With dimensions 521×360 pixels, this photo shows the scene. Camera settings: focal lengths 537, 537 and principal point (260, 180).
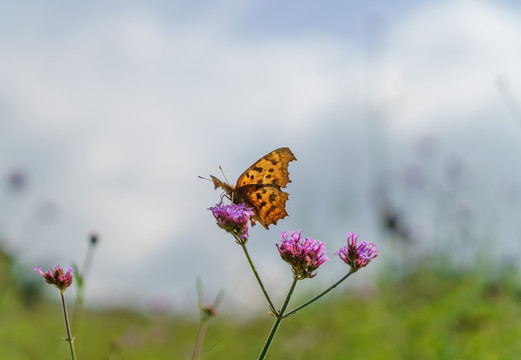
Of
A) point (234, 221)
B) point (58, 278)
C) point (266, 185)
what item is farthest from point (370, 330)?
point (58, 278)

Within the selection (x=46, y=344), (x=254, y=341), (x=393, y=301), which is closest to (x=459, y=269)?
(x=393, y=301)

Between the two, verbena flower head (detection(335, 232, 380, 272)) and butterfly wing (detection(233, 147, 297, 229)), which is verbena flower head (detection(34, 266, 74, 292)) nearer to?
butterfly wing (detection(233, 147, 297, 229))

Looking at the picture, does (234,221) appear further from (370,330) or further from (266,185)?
(370,330)

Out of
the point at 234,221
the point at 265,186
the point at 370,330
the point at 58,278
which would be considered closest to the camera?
the point at 58,278

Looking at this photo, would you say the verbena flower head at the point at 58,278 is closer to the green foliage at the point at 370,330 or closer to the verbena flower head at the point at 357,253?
the green foliage at the point at 370,330

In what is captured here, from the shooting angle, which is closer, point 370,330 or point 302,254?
point 302,254

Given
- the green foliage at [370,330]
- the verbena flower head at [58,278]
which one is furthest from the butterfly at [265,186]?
the verbena flower head at [58,278]

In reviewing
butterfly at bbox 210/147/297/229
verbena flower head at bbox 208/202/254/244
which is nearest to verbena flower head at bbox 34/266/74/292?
verbena flower head at bbox 208/202/254/244
